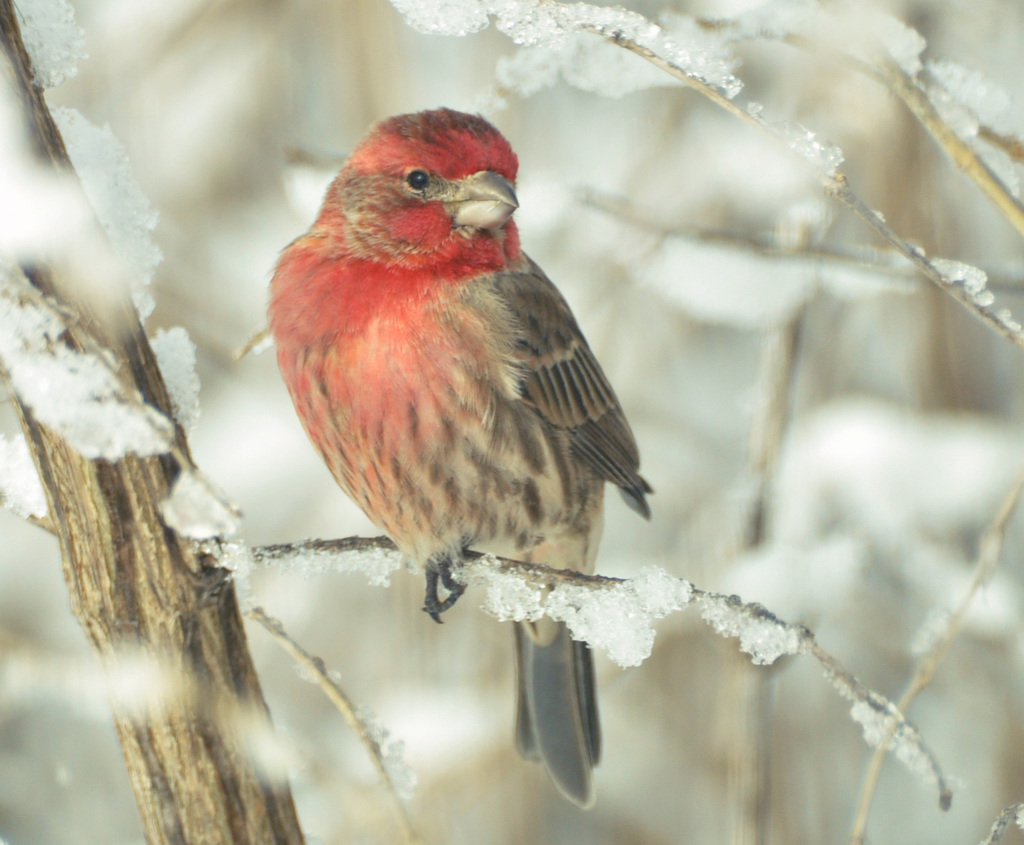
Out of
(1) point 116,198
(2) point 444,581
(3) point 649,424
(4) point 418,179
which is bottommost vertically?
(3) point 649,424

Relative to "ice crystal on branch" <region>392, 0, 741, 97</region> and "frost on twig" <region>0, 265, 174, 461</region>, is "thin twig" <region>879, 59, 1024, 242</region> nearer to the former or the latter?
"ice crystal on branch" <region>392, 0, 741, 97</region>

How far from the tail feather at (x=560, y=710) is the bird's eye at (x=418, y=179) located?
145 centimetres

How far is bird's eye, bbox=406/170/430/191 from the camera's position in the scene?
7.93ft

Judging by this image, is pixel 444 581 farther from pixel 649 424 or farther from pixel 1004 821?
pixel 649 424

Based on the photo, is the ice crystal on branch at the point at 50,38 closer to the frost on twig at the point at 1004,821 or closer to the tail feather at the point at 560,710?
the frost on twig at the point at 1004,821

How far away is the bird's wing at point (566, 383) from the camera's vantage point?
2541 mm

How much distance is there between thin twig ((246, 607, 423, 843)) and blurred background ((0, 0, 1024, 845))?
1.86m

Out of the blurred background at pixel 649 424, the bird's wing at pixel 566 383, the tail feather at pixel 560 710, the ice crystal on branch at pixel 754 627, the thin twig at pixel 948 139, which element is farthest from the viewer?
the blurred background at pixel 649 424

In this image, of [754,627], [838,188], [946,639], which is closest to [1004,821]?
[946,639]

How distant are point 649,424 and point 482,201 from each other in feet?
6.93

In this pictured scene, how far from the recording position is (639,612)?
1.71 meters

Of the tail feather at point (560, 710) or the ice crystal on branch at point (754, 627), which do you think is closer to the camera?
the ice crystal on branch at point (754, 627)

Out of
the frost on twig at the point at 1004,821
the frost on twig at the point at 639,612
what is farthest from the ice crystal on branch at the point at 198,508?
the frost on twig at the point at 1004,821

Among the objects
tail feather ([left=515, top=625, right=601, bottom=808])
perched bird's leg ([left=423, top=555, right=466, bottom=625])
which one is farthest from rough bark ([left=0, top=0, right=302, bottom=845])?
tail feather ([left=515, top=625, right=601, bottom=808])
